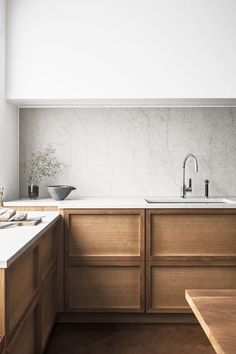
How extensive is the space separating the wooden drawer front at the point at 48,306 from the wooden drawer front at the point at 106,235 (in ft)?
0.91

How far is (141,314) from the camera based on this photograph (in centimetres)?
276

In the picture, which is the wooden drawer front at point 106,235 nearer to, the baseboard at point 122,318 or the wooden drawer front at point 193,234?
the wooden drawer front at point 193,234

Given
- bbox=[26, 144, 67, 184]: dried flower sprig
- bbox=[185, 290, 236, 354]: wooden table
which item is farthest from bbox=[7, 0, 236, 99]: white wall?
bbox=[185, 290, 236, 354]: wooden table

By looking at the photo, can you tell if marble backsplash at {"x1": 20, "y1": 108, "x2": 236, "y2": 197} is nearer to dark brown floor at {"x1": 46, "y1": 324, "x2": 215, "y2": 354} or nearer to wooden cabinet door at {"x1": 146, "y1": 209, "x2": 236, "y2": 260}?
wooden cabinet door at {"x1": 146, "y1": 209, "x2": 236, "y2": 260}

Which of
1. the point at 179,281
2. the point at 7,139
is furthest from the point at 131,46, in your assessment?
the point at 179,281

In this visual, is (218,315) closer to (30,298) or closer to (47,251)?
(30,298)

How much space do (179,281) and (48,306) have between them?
95cm

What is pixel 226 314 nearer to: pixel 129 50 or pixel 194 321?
pixel 194 321

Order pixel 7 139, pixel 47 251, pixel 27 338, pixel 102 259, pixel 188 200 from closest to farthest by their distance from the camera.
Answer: pixel 27 338 → pixel 47 251 → pixel 102 259 → pixel 7 139 → pixel 188 200

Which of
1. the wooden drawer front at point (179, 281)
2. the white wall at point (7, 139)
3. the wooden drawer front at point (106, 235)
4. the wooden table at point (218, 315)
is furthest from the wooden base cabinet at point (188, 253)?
the wooden table at point (218, 315)

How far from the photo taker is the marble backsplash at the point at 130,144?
10.8 feet

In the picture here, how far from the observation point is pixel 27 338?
1818mm

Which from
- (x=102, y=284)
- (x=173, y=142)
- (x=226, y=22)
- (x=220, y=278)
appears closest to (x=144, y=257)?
(x=102, y=284)

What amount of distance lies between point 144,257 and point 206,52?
1.62 metres
